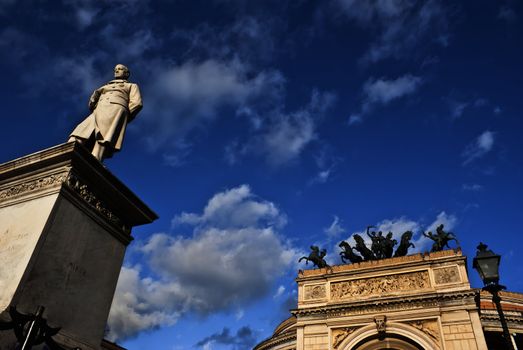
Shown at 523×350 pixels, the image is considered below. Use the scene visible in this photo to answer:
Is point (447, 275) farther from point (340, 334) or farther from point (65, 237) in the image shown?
point (65, 237)

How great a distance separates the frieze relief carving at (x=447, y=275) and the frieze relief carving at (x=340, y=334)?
18.4 feet

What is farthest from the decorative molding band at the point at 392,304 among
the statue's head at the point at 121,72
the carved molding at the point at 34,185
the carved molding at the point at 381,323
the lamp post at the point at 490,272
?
the carved molding at the point at 34,185

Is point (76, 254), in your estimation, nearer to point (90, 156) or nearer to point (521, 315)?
point (90, 156)

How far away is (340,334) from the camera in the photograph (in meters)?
24.1

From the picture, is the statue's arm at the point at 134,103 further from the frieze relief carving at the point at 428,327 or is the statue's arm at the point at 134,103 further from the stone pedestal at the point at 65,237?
the frieze relief carving at the point at 428,327

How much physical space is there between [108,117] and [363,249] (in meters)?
25.3

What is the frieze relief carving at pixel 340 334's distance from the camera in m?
23.8

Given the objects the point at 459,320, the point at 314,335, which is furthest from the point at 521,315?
the point at 314,335

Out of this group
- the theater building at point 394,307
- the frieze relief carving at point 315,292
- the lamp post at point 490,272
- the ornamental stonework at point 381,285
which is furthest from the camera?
the frieze relief carving at point 315,292

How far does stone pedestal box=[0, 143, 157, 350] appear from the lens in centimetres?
361

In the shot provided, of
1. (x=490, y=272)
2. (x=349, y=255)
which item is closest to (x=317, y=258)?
(x=349, y=255)

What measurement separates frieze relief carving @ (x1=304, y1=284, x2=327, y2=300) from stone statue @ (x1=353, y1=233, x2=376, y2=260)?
380 centimetres

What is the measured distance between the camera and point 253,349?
36.2 metres

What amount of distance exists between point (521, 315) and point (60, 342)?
103ft
